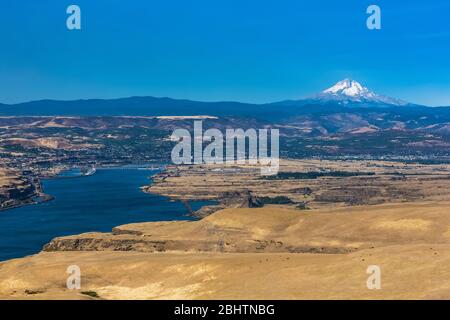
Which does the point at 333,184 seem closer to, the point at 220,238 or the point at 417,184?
the point at 417,184

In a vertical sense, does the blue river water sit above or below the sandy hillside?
below

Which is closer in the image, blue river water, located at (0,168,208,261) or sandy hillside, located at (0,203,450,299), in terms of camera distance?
sandy hillside, located at (0,203,450,299)

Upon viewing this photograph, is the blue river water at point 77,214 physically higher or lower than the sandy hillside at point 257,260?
lower

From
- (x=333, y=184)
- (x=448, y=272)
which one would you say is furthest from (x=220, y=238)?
(x=333, y=184)

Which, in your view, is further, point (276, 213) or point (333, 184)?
point (333, 184)
